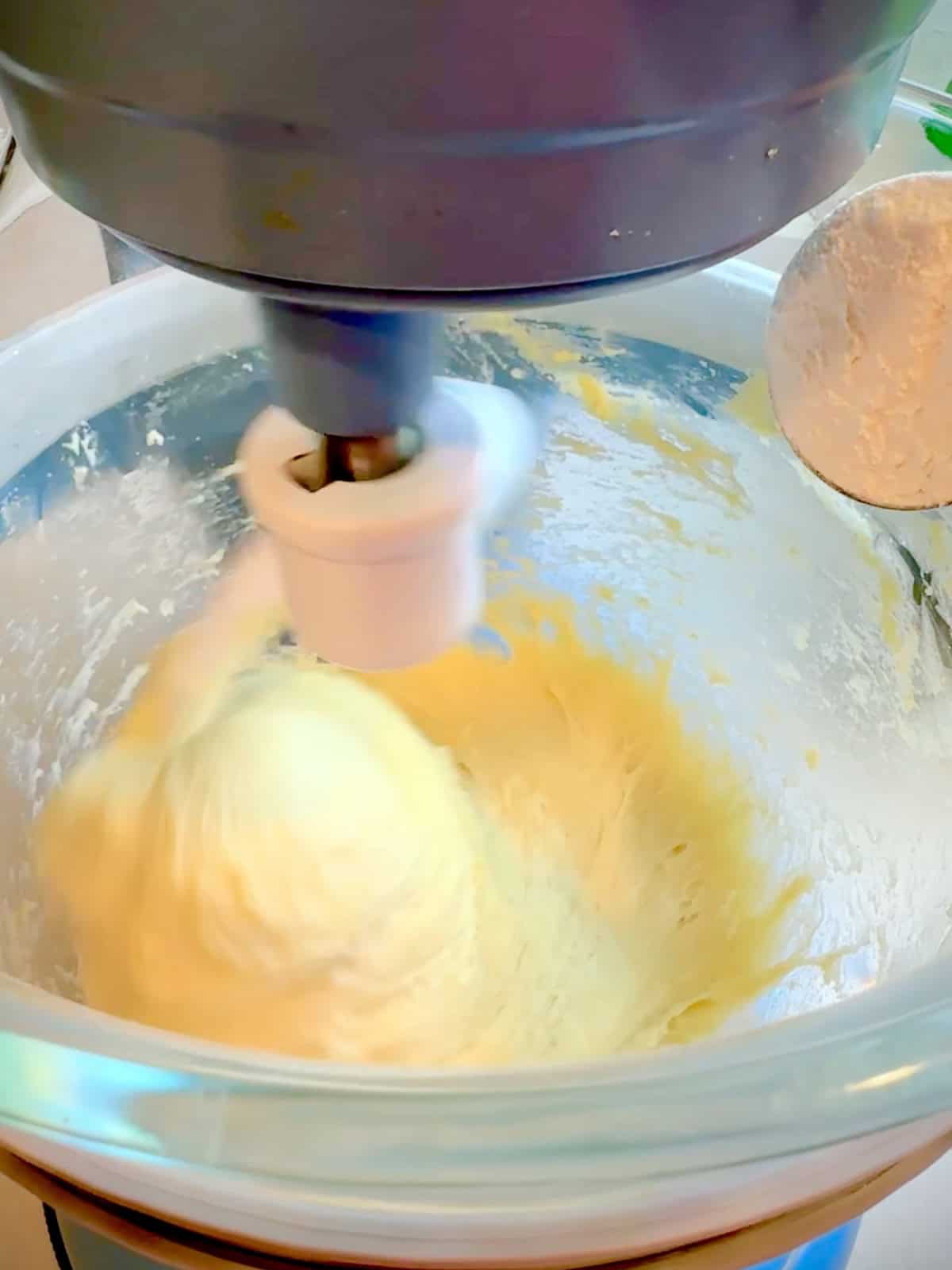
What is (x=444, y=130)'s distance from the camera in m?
0.23

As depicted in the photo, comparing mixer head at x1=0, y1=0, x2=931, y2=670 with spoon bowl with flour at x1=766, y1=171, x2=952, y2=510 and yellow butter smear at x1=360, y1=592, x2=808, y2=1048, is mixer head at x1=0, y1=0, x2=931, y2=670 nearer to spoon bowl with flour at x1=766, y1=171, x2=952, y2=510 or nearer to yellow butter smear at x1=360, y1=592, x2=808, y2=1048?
spoon bowl with flour at x1=766, y1=171, x2=952, y2=510

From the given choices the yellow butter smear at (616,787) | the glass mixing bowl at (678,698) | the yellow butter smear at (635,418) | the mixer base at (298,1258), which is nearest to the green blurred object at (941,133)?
the glass mixing bowl at (678,698)

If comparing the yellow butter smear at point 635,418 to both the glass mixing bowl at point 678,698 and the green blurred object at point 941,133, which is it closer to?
the glass mixing bowl at point 678,698

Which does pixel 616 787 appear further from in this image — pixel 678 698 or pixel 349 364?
pixel 349 364

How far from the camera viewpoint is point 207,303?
0.64 m

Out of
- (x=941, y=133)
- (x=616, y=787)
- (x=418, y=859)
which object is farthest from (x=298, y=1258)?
(x=941, y=133)

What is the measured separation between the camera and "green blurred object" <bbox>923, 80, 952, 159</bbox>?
0.59 meters

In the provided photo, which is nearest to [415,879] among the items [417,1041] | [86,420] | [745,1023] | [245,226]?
[417,1041]

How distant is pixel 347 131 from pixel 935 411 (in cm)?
27

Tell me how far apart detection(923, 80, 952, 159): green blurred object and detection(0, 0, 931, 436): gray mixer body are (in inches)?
13.9

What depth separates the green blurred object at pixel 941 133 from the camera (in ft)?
1.93

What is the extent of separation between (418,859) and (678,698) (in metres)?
0.21

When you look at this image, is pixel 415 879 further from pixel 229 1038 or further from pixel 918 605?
pixel 918 605

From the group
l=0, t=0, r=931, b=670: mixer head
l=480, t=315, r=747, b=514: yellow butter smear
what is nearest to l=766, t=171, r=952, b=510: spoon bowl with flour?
l=0, t=0, r=931, b=670: mixer head
